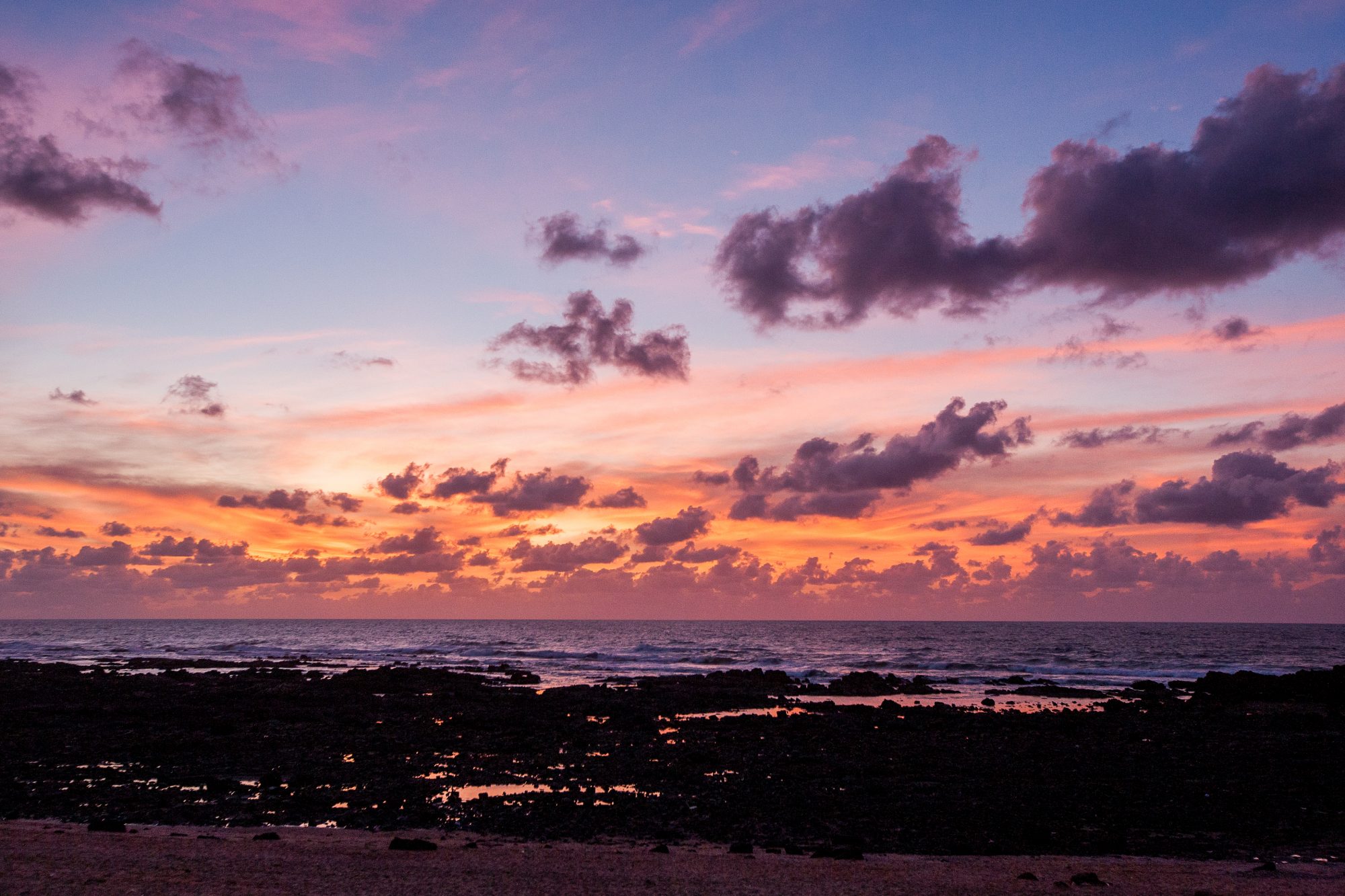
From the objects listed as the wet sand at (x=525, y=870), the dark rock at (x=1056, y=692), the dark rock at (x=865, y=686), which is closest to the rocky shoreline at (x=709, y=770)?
the wet sand at (x=525, y=870)

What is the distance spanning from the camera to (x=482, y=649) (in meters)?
102

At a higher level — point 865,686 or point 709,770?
point 709,770

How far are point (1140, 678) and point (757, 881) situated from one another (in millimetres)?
58317

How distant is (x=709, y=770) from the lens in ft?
76.8

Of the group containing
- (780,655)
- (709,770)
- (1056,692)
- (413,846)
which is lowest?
(780,655)

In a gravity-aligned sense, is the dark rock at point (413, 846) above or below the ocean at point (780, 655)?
above

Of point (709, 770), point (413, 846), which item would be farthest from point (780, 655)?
point (413, 846)

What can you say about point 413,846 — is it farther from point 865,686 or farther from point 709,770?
point 865,686

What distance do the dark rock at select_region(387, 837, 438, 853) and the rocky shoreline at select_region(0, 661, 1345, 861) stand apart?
1719 millimetres

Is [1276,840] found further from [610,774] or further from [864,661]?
[864,661]

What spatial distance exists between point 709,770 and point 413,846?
1027 centimetres

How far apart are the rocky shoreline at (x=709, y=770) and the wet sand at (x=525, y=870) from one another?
3.39ft

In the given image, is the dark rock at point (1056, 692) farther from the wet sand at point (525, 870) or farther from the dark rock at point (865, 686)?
the wet sand at point (525, 870)

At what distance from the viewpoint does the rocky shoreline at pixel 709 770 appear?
17.2 metres
